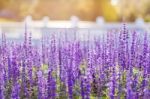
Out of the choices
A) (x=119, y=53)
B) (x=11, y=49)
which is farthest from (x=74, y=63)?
(x=11, y=49)

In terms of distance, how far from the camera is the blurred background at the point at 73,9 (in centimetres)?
3309

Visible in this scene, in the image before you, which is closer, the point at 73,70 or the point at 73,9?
the point at 73,70

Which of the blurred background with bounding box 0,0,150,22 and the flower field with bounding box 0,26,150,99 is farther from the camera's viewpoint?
the blurred background with bounding box 0,0,150,22

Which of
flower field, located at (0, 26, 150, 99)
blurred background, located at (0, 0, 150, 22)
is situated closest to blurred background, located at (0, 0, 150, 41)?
blurred background, located at (0, 0, 150, 22)

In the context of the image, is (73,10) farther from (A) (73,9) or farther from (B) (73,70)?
(B) (73,70)

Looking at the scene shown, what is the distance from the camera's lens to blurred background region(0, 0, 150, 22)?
33.1 m

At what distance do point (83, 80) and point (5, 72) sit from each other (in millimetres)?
1268

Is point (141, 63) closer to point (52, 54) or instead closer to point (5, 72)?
point (52, 54)

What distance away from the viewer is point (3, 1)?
120 feet

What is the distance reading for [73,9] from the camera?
3591 centimetres

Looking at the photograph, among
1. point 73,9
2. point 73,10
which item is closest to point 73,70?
point 73,10

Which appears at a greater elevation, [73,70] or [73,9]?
[73,9]

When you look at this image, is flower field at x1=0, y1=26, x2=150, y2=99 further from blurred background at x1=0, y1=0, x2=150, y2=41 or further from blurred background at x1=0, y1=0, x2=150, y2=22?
blurred background at x1=0, y1=0, x2=150, y2=22

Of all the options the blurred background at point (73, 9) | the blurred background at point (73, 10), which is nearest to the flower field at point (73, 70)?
the blurred background at point (73, 10)
